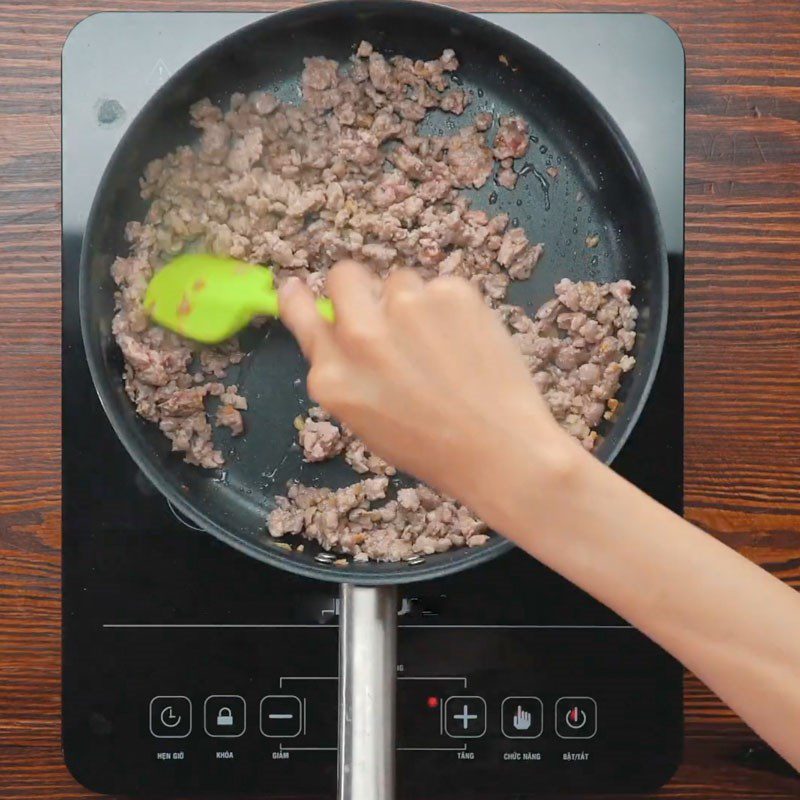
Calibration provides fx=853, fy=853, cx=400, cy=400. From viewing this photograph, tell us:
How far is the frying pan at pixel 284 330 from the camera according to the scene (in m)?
0.70

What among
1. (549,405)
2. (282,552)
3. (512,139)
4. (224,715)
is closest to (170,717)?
(224,715)

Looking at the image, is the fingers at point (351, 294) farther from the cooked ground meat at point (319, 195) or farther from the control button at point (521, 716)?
the control button at point (521, 716)

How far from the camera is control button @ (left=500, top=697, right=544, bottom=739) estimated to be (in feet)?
2.70

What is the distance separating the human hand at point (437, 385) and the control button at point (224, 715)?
45cm

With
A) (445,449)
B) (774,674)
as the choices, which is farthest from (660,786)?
(445,449)

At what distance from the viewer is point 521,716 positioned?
0.82m

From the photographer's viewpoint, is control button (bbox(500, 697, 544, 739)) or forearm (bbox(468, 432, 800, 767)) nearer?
forearm (bbox(468, 432, 800, 767))

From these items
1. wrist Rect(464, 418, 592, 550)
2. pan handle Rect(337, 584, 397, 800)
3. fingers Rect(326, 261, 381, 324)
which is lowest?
pan handle Rect(337, 584, 397, 800)

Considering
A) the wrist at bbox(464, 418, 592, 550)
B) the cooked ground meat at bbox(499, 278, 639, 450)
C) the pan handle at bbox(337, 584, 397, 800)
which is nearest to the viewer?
the wrist at bbox(464, 418, 592, 550)

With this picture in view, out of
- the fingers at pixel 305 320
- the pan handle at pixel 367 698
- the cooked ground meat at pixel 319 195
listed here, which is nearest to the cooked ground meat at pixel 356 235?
the cooked ground meat at pixel 319 195

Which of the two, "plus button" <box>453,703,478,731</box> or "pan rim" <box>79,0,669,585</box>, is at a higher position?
"pan rim" <box>79,0,669,585</box>

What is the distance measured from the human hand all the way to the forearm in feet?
0.07

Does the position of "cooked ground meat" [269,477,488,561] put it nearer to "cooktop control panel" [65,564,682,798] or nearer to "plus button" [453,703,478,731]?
"cooktop control panel" [65,564,682,798]

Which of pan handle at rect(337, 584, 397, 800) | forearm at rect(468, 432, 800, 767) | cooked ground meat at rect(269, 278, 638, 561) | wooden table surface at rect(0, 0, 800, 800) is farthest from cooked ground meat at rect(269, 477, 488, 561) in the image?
forearm at rect(468, 432, 800, 767)
